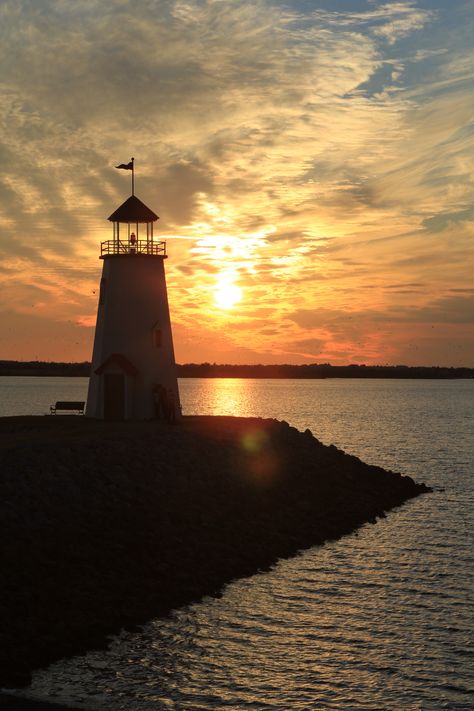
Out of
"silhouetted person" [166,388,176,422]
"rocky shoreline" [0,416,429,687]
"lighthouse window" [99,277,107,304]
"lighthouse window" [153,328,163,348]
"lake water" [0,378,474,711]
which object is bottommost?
"lake water" [0,378,474,711]

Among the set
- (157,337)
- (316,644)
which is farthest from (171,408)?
(316,644)

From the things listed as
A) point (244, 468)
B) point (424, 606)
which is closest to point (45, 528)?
point (424, 606)

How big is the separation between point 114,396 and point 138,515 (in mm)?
13930

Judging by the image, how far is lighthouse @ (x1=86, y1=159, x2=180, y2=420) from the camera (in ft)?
119

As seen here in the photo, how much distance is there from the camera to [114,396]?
3628cm

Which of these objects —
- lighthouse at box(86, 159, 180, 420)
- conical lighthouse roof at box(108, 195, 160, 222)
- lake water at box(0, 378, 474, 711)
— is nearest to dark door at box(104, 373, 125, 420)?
lighthouse at box(86, 159, 180, 420)

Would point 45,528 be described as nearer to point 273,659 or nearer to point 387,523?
point 273,659

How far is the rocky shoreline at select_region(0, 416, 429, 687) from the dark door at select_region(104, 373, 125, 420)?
207 centimetres

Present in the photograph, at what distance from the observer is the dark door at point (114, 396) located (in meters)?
36.1

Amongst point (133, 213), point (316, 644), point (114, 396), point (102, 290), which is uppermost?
point (133, 213)

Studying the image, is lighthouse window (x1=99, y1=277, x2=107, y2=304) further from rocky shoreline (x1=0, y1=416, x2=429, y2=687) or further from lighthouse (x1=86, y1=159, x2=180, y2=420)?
rocky shoreline (x1=0, y1=416, x2=429, y2=687)

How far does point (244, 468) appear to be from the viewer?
101ft

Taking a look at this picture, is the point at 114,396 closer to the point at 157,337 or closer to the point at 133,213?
the point at 157,337

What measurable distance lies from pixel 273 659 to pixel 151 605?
3.34m
